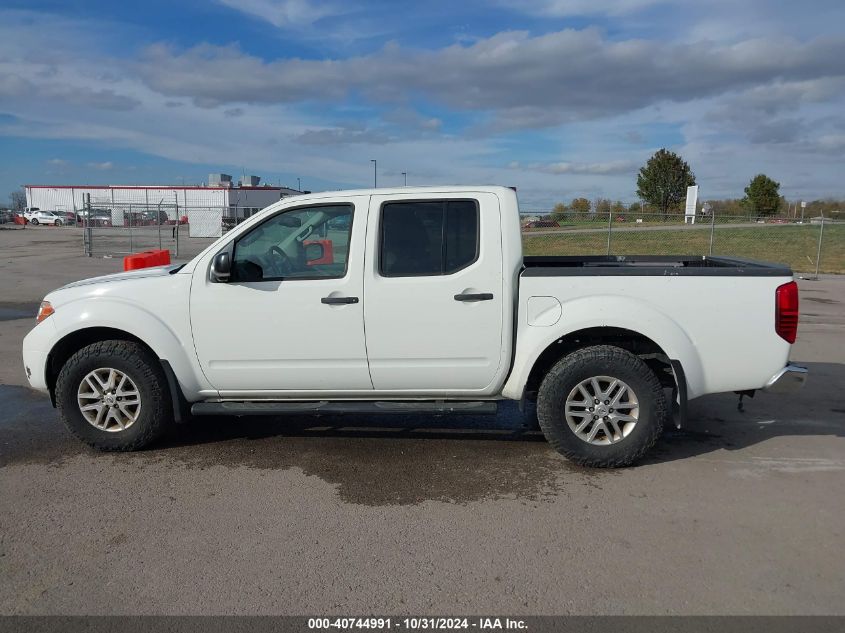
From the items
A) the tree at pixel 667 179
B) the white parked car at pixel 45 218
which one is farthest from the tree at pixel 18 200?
the tree at pixel 667 179

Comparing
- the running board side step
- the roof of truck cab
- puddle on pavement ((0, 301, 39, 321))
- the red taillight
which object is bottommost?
puddle on pavement ((0, 301, 39, 321))

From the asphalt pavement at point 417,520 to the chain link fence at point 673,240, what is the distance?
16550mm

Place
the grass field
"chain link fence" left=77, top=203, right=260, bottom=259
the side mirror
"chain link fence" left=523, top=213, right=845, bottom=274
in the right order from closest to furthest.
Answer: the side mirror, "chain link fence" left=523, top=213, right=845, bottom=274, the grass field, "chain link fence" left=77, top=203, right=260, bottom=259

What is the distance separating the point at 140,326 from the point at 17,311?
8813 millimetres

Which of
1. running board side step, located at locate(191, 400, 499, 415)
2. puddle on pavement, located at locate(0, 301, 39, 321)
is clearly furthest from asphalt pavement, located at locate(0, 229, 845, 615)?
puddle on pavement, located at locate(0, 301, 39, 321)

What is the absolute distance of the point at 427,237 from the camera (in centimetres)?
488

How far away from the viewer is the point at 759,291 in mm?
4570

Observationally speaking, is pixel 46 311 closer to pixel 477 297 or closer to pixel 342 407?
pixel 342 407

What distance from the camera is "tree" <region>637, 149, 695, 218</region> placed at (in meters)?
50.2

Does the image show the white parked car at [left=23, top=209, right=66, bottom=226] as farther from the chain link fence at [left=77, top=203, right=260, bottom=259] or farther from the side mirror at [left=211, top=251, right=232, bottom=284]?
the side mirror at [left=211, top=251, right=232, bottom=284]

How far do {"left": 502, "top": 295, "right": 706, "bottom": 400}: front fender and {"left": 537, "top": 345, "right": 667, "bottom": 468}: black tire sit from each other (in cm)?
20

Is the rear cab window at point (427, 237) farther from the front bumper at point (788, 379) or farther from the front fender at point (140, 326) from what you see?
the front bumper at point (788, 379)

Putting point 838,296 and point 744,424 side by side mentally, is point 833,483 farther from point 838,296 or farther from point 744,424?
point 838,296

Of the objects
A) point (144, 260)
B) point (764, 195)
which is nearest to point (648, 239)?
point (144, 260)
